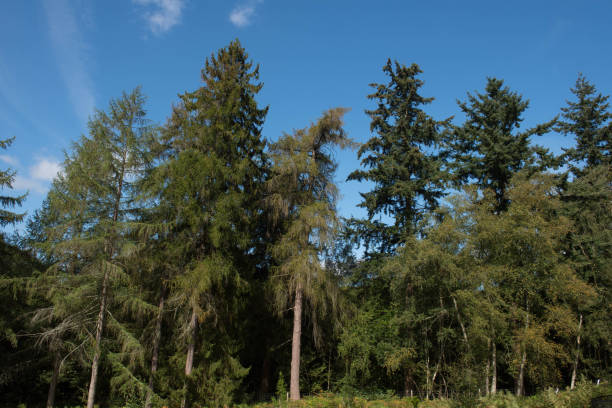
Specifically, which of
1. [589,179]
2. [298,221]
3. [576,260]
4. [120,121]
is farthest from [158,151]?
[589,179]

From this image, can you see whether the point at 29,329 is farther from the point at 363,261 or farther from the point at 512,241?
the point at 512,241

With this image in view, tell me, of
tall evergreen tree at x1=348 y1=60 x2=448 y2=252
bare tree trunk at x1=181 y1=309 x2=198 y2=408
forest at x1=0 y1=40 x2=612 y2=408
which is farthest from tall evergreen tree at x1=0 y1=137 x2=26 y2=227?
tall evergreen tree at x1=348 y1=60 x2=448 y2=252

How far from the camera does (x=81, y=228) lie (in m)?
12.9

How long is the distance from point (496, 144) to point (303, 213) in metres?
11.8

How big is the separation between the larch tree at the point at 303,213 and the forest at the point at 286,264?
3.5 inches

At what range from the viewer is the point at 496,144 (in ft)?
67.4

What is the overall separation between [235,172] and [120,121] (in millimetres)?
4628

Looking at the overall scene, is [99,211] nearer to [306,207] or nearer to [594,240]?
[306,207]

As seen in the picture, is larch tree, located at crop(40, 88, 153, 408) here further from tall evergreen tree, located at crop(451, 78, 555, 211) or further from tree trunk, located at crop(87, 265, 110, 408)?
tall evergreen tree, located at crop(451, 78, 555, 211)

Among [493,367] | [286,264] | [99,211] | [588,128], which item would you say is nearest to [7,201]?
[99,211]

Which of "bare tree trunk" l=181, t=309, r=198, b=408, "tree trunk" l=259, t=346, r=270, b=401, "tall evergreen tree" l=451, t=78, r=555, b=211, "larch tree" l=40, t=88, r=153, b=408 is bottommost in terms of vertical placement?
"tree trunk" l=259, t=346, r=270, b=401

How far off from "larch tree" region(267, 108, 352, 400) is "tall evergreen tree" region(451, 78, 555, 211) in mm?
7154

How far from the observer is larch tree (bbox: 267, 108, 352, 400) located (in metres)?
16.3

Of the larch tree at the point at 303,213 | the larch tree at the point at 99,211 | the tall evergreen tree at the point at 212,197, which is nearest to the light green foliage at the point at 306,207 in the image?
the larch tree at the point at 303,213
